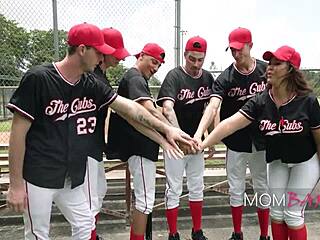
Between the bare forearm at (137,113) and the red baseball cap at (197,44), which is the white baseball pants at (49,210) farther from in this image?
the red baseball cap at (197,44)

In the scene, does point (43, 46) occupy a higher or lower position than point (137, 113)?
higher

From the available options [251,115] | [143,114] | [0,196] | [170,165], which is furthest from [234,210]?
[0,196]

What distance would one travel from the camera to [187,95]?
3.58 m

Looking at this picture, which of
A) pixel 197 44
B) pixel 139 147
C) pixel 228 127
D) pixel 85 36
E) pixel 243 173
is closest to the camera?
pixel 85 36

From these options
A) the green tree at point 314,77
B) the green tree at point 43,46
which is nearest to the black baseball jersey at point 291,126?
the green tree at point 314,77

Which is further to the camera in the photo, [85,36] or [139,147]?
[139,147]

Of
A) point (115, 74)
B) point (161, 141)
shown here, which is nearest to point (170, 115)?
point (161, 141)

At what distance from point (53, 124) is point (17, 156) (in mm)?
285

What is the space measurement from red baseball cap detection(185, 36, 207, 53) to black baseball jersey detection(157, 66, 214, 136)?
0.77 ft

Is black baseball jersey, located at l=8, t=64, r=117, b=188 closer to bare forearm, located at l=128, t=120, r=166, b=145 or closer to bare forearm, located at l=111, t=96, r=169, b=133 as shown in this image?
bare forearm, located at l=111, t=96, r=169, b=133

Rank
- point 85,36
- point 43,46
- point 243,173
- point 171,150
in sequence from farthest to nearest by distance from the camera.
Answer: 1. point 43,46
2. point 243,173
3. point 171,150
4. point 85,36

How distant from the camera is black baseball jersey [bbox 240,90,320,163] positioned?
2836mm

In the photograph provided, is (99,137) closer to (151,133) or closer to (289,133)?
(151,133)

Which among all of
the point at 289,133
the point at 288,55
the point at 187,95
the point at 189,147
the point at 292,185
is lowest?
the point at 292,185
